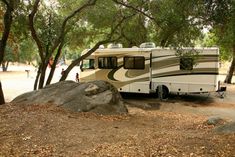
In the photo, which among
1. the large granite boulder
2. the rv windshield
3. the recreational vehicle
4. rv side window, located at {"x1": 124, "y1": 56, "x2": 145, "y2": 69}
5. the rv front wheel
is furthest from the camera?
the rv windshield

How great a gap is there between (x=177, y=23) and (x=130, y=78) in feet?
34.4

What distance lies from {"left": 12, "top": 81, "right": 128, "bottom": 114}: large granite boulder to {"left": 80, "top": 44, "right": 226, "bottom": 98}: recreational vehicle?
24.7ft

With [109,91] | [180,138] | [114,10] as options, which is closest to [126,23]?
[114,10]

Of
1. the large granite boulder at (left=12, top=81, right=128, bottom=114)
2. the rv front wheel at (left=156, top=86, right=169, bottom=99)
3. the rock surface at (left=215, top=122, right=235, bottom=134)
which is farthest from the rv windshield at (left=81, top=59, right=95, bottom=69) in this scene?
the rock surface at (left=215, top=122, right=235, bottom=134)

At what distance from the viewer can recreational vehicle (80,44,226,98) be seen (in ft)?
64.6

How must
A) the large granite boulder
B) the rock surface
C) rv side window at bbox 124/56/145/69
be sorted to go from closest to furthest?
the rock surface
the large granite boulder
rv side window at bbox 124/56/145/69

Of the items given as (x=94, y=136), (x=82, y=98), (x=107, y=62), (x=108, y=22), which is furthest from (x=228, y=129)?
(x=107, y=62)

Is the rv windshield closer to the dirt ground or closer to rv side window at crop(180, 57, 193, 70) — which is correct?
rv side window at crop(180, 57, 193, 70)

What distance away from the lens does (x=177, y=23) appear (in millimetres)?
10570

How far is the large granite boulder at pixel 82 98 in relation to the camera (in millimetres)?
11898

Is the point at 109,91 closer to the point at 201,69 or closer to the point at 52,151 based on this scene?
the point at 52,151

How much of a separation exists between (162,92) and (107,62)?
12.3 feet

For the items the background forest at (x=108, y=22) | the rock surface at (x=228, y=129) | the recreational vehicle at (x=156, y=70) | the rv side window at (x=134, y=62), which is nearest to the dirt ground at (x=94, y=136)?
the rock surface at (x=228, y=129)

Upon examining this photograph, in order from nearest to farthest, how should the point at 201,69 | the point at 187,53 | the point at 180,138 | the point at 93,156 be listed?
the point at 93,156
the point at 180,138
the point at 187,53
the point at 201,69
